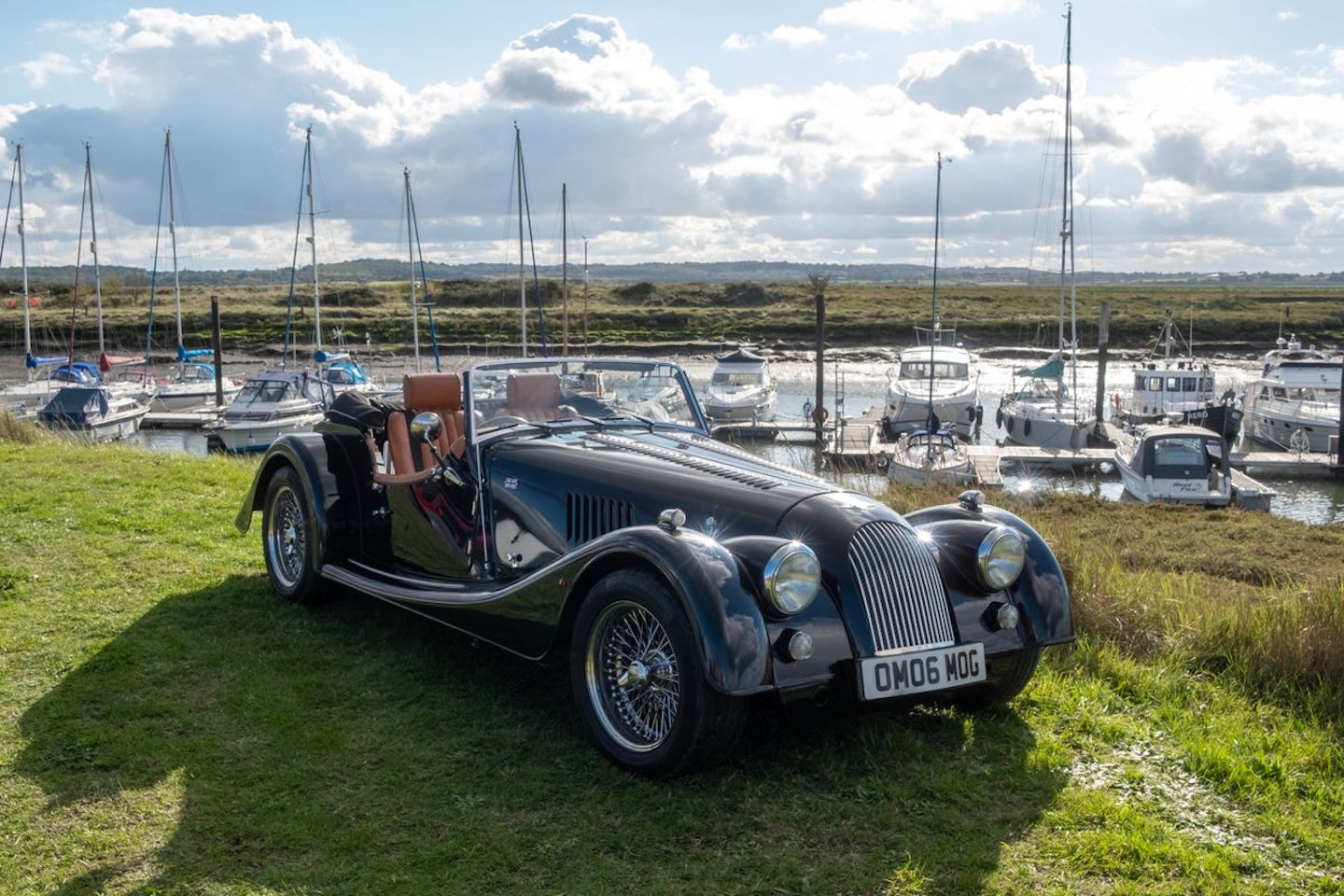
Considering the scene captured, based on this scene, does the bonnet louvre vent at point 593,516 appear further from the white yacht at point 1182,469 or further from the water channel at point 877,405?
the white yacht at point 1182,469

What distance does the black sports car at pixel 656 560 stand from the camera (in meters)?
4.58

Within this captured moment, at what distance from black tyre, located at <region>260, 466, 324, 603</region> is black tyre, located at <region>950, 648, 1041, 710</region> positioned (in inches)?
164

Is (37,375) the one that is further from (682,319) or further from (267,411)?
(682,319)

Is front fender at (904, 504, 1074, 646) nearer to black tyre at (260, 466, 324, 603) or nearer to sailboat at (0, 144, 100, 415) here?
black tyre at (260, 466, 324, 603)

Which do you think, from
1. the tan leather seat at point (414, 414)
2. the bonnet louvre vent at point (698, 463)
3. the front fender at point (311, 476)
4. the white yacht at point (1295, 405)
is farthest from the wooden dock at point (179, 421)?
the bonnet louvre vent at point (698, 463)

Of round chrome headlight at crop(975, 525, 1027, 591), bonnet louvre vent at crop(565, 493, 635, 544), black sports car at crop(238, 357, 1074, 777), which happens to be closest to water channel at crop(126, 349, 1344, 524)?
black sports car at crop(238, 357, 1074, 777)

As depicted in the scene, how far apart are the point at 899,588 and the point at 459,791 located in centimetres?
208

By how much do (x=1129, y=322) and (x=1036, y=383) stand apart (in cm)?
4962

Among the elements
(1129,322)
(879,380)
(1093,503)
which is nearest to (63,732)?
(1093,503)

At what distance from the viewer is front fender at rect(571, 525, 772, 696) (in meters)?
4.39

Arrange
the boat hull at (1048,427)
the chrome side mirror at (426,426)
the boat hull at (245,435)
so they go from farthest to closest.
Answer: the boat hull at (1048,427)
the boat hull at (245,435)
the chrome side mirror at (426,426)

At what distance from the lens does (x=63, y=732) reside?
535cm

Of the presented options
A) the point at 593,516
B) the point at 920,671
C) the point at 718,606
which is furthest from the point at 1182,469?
the point at 718,606

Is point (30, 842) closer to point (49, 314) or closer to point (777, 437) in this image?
point (777, 437)
